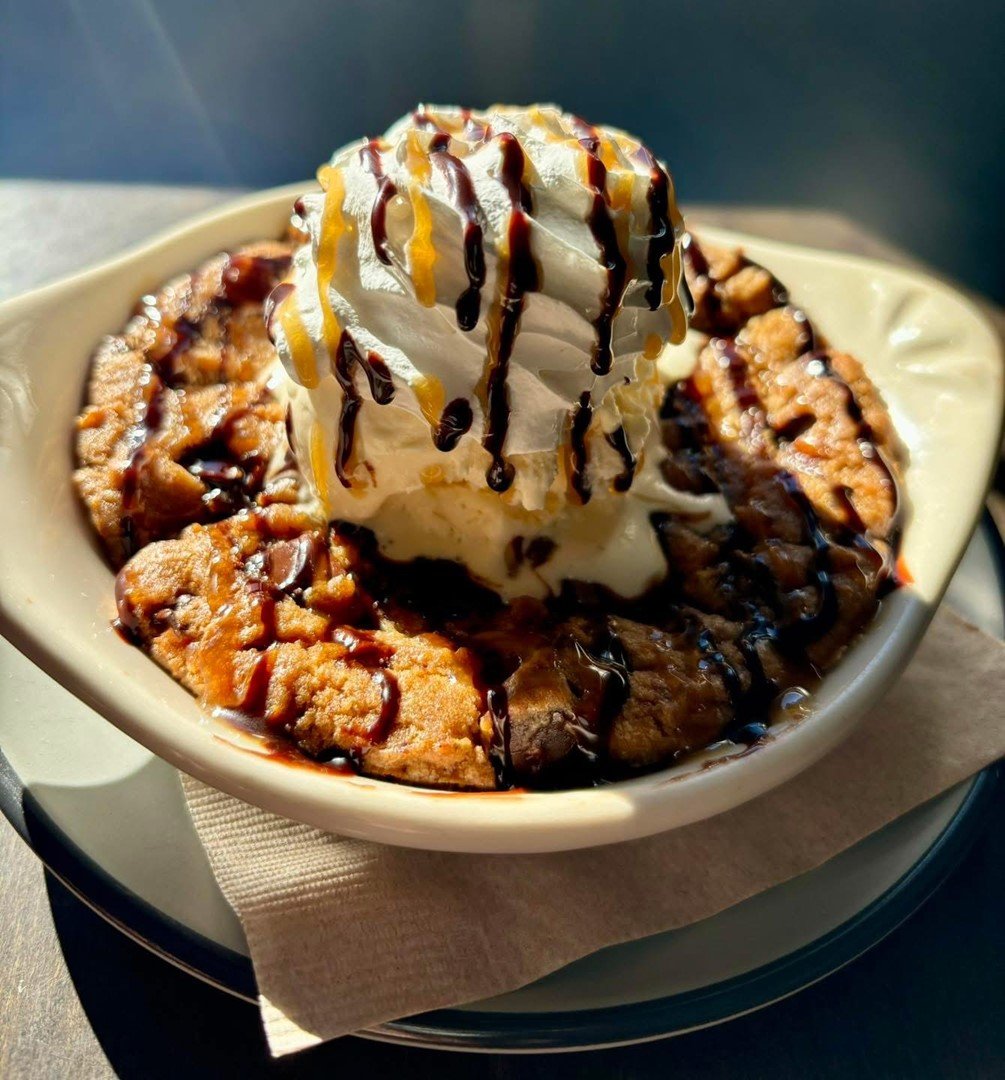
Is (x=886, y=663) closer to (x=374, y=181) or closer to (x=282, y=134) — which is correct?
(x=374, y=181)

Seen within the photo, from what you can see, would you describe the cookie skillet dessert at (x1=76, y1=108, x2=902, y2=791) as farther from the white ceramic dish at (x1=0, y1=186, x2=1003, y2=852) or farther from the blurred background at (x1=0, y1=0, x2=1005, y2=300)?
the blurred background at (x1=0, y1=0, x2=1005, y2=300)

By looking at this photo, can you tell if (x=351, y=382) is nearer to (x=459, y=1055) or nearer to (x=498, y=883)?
(x=498, y=883)

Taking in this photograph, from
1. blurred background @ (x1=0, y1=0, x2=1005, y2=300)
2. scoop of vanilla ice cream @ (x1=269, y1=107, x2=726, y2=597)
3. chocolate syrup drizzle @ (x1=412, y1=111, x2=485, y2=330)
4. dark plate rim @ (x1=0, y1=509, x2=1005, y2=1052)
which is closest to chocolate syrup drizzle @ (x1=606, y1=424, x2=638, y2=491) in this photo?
scoop of vanilla ice cream @ (x1=269, y1=107, x2=726, y2=597)

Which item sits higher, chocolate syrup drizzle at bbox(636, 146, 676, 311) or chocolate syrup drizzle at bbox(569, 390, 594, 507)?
chocolate syrup drizzle at bbox(636, 146, 676, 311)

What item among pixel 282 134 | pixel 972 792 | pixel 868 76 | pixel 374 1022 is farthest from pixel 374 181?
pixel 868 76

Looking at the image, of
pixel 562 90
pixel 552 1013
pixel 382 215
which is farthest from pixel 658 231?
pixel 562 90

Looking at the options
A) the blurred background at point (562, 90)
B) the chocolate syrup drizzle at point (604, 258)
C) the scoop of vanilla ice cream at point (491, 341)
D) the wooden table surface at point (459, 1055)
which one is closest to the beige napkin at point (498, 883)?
the wooden table surface at point (459, 1055)

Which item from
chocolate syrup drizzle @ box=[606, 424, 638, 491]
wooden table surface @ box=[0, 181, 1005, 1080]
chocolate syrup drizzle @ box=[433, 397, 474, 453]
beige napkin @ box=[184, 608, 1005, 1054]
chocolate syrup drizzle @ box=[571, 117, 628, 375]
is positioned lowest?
wooden table surface @ box=[0, 181, 1005, 1080]

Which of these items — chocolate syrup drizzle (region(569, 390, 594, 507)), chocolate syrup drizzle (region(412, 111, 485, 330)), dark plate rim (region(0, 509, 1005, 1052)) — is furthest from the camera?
chocolate syrup drizzle (region(569, 390, 594, 507))
